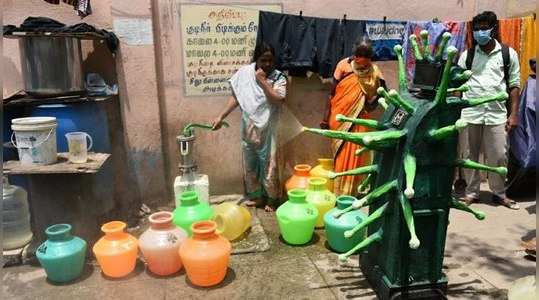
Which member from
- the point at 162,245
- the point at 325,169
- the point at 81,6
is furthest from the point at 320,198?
the point at 81,6

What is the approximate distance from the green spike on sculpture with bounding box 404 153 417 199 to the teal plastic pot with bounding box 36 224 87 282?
2.51m

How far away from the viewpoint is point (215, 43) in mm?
4926

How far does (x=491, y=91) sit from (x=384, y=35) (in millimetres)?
1412

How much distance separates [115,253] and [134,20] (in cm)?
254

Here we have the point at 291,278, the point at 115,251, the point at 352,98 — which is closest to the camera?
the point at 115,251

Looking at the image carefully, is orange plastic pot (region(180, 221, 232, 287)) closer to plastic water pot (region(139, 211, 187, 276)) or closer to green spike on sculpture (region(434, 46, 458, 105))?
plastic water pot (region(139, 211, 187, 276))

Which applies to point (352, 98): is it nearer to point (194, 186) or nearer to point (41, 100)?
point (194, 186)

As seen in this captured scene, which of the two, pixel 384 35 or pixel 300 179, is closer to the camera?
pixel 300 179

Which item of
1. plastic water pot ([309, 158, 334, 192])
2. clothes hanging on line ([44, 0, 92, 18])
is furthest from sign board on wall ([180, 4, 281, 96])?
plastic water pot ([309, 158, 334, 192])

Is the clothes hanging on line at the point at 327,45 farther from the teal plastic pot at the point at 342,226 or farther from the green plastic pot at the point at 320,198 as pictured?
the teal plastic pot at the point at 342,226

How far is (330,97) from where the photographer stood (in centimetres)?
508


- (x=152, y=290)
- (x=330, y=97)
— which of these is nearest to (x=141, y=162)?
(x=152, y=290)

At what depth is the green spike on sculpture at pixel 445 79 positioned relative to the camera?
2.48 meters

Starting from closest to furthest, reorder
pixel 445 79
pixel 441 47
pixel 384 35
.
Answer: pixel 445 79, pixel 441 47, pixel 384 35
